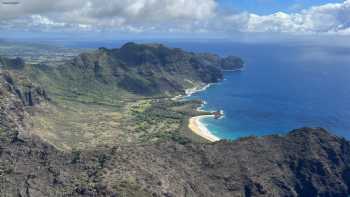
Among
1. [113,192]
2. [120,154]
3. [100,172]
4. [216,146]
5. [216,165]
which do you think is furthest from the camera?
[216,146]

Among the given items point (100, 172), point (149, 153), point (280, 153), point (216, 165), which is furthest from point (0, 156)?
point (280, 153)

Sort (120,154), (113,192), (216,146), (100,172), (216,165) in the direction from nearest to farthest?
(113,192), (100,172), (120,154), (216,165), (216,146)

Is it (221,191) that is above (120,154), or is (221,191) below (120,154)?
below

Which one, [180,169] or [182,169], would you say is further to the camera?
[182,169]

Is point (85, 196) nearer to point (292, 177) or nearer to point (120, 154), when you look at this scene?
point (120, 154)

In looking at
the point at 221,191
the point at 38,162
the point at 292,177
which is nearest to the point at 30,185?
the point at 38,162

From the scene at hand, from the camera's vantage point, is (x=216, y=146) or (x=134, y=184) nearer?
(x=134, y=184)
